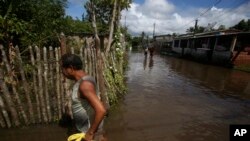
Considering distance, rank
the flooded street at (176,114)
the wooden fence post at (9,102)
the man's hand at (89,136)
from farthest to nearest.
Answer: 1. the flooded street at (176,114)
2. the wooden fence post at (9,102)
3. the man's hand at (89,136)

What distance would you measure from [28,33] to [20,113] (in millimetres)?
4176

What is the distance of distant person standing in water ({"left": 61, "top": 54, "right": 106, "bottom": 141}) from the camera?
2.32 m

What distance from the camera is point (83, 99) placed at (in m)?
2.50

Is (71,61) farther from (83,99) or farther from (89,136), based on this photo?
(89,136)

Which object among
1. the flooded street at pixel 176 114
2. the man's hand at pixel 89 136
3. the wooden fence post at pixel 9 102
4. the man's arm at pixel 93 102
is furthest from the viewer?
the flooded street at pixel 176 114

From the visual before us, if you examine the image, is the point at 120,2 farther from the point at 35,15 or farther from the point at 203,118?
the point at 203,118

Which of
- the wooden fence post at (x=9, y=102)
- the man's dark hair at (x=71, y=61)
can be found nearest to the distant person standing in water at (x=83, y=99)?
the man's dark hair at (x=71, y=61)

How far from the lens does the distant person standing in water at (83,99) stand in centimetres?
232

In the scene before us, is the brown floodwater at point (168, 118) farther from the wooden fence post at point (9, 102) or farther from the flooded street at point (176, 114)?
the wooden fence post at point (9, 102)

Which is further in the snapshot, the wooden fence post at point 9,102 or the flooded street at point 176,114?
the flooded street at point 176,114

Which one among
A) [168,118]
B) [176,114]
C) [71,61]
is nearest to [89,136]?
[71,61]

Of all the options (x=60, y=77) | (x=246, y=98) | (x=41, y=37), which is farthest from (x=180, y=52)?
(x=60, y=77)

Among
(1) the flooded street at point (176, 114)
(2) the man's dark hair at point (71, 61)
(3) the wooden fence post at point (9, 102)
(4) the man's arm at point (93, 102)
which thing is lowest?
(1) the flooded street at point (176, 114)

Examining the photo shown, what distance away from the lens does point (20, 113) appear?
4996 mm
